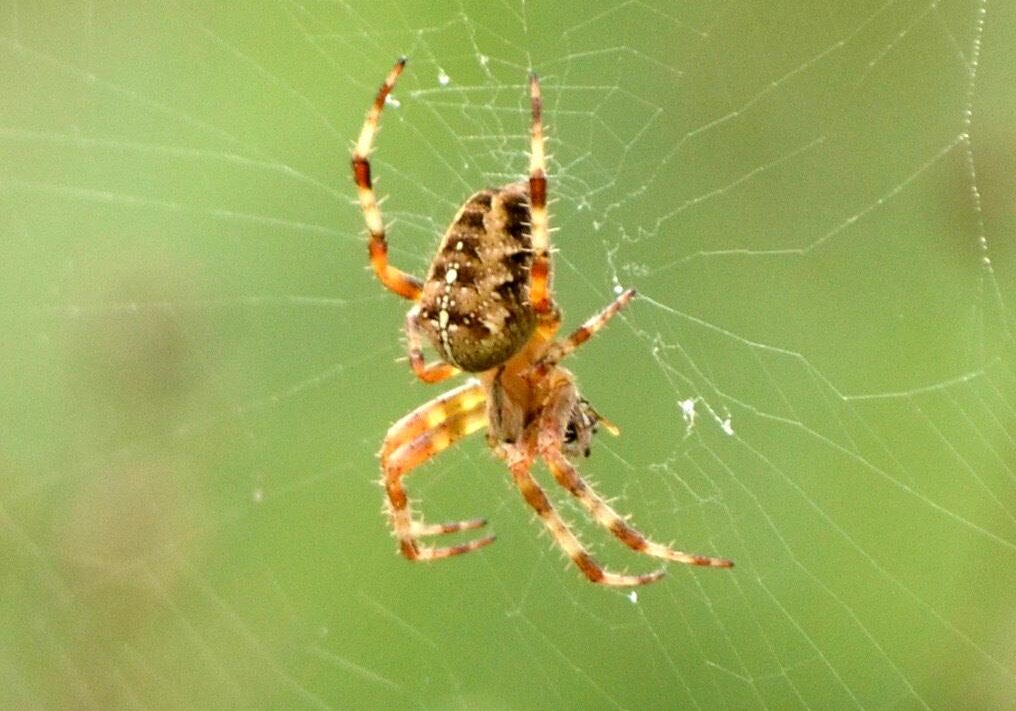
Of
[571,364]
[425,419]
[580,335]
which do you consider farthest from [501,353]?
[571,364]

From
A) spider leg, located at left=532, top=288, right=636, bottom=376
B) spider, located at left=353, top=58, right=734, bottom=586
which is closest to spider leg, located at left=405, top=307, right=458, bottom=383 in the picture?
spider, located at left=353, top=58, right=734, bottom=586

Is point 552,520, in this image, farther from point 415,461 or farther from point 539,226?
point 539,226

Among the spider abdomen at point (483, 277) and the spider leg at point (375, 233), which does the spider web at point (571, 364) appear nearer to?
the spider leg at point (375, 233)

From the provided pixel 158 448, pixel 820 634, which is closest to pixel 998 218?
pixel 820 634

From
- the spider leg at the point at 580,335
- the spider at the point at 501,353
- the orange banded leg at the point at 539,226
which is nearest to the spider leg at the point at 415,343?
the spider at the point at 501,353

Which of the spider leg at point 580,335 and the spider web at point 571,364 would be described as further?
the spider web at point 571,364

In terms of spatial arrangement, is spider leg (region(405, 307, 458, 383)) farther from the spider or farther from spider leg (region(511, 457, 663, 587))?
spider leg (region(511, 457, 663, 587))

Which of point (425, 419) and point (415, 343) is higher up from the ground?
point (415, 343)

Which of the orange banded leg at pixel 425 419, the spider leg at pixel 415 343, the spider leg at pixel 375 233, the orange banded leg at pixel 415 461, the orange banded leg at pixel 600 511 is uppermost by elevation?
the spider leg at pixel 375 233
